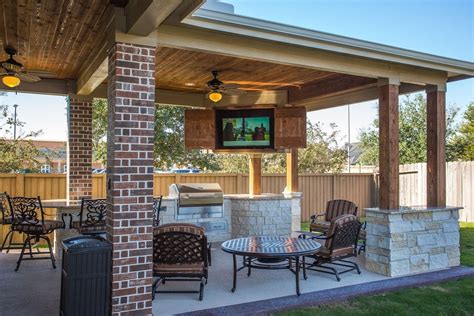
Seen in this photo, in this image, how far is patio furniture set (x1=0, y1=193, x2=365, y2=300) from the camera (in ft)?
15.0

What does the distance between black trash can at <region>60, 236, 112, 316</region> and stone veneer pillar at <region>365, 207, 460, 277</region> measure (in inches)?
145

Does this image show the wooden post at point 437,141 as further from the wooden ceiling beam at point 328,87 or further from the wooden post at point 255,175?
the wooden post at point 255,175

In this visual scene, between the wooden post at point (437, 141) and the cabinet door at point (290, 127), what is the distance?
247cm

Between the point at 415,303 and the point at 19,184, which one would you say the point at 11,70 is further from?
the point at 415,303

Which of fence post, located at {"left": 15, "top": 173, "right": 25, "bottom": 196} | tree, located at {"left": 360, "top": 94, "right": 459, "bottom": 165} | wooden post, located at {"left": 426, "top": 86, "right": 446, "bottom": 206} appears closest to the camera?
wooden post, located at {"left": 426, "top": 86, "right": 446, "bottom": 206}

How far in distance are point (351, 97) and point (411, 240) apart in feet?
10.9

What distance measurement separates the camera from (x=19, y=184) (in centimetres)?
828

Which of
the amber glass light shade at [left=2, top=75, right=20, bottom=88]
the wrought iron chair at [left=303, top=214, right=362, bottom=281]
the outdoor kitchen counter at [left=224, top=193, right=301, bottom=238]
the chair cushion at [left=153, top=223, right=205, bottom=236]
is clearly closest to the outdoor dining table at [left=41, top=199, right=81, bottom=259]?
the amber glass light shade at [left=2, top=75, right=20, bottom=88]

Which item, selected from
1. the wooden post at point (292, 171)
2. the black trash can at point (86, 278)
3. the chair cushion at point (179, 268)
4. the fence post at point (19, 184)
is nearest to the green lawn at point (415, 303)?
the chair cushion at point (179, 268)

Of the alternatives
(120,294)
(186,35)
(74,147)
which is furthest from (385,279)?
(74,147)

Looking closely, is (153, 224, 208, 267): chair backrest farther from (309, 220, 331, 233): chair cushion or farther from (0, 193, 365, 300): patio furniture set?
(309, 220, 331, 233): chair cushion

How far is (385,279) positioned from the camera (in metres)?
5.41

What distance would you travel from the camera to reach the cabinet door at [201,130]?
27.9ft

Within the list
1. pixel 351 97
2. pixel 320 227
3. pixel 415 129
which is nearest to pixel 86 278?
pixel 320 227
